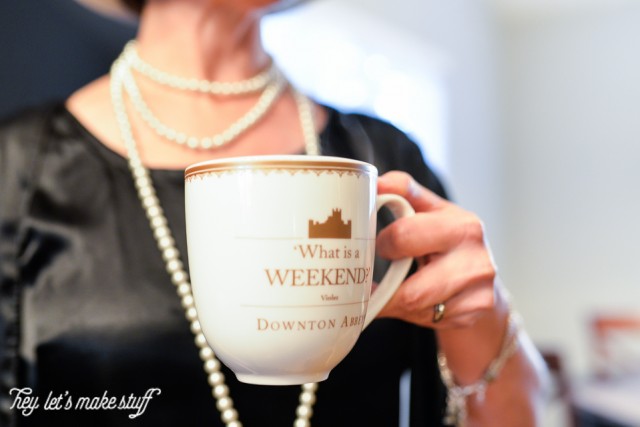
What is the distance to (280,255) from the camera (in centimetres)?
29

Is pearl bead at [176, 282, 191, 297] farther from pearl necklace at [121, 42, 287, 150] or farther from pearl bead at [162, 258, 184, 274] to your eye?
pearl necklace at [121, 42, 287, 150]

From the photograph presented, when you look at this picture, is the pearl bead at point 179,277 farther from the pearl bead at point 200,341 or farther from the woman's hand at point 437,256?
the woman's hand at point 437,256

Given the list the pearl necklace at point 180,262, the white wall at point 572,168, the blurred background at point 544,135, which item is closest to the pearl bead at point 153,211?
the pearl necklace at point 180,262

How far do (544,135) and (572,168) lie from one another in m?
0.24

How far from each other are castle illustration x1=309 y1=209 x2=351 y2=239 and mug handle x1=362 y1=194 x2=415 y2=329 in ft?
0.16

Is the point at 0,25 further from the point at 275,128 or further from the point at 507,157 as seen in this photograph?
the point at 507,157

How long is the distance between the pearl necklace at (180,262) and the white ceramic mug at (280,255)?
0.12m

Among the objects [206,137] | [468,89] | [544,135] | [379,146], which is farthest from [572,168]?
[206,137]

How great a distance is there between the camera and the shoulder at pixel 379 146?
585mm

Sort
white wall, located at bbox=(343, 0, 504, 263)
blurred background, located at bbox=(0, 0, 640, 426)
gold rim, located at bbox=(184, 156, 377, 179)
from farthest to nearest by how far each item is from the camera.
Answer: blurred background, located at bbox=(0, 0, 640, 426)
white wall, located at bbox=(343, 0, 504, 263)
gold rim, located at bbox=(184, 156, 377, 179)

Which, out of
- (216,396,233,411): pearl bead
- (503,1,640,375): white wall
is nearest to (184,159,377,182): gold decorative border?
(216,396,233,411): pearl bead

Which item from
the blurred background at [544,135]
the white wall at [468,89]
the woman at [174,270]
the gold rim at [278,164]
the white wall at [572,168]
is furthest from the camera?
the white wall at [572,168]

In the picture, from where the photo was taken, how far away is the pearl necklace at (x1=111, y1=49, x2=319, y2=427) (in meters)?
0.46

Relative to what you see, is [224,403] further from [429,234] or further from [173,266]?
[429,234]
